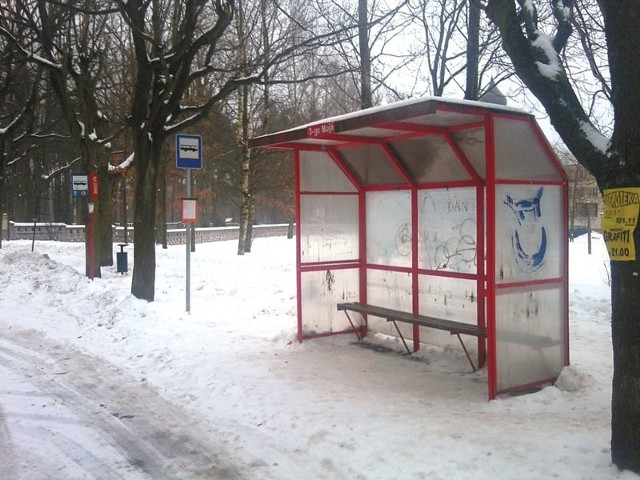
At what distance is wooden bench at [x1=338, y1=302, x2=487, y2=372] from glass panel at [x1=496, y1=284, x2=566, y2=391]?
402mm

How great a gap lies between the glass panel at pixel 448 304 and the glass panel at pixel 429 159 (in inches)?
49.2

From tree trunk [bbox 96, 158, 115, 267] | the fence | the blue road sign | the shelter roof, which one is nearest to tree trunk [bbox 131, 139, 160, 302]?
the blue road sign

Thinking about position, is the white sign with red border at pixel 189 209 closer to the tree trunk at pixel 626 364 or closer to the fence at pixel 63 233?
the tree trunk at pixel 626 364

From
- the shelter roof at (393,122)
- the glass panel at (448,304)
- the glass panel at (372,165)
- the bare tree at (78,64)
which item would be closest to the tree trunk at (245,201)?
the bare tree at (78,64)

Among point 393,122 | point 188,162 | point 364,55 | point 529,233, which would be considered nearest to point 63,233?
point 364,55

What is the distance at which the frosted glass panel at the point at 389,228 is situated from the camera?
26.9 ft

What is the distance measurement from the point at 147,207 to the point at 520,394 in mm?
7514

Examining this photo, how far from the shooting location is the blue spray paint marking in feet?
19.4

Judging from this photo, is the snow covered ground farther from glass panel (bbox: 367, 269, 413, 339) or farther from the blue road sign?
the blue road sign

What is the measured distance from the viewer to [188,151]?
9992 millimetres

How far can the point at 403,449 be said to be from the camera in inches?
179

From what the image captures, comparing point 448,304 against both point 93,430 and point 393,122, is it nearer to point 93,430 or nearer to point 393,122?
point 393,122

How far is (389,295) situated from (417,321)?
1349 mm

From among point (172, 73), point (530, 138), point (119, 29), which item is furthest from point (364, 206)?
point (119, 29)
